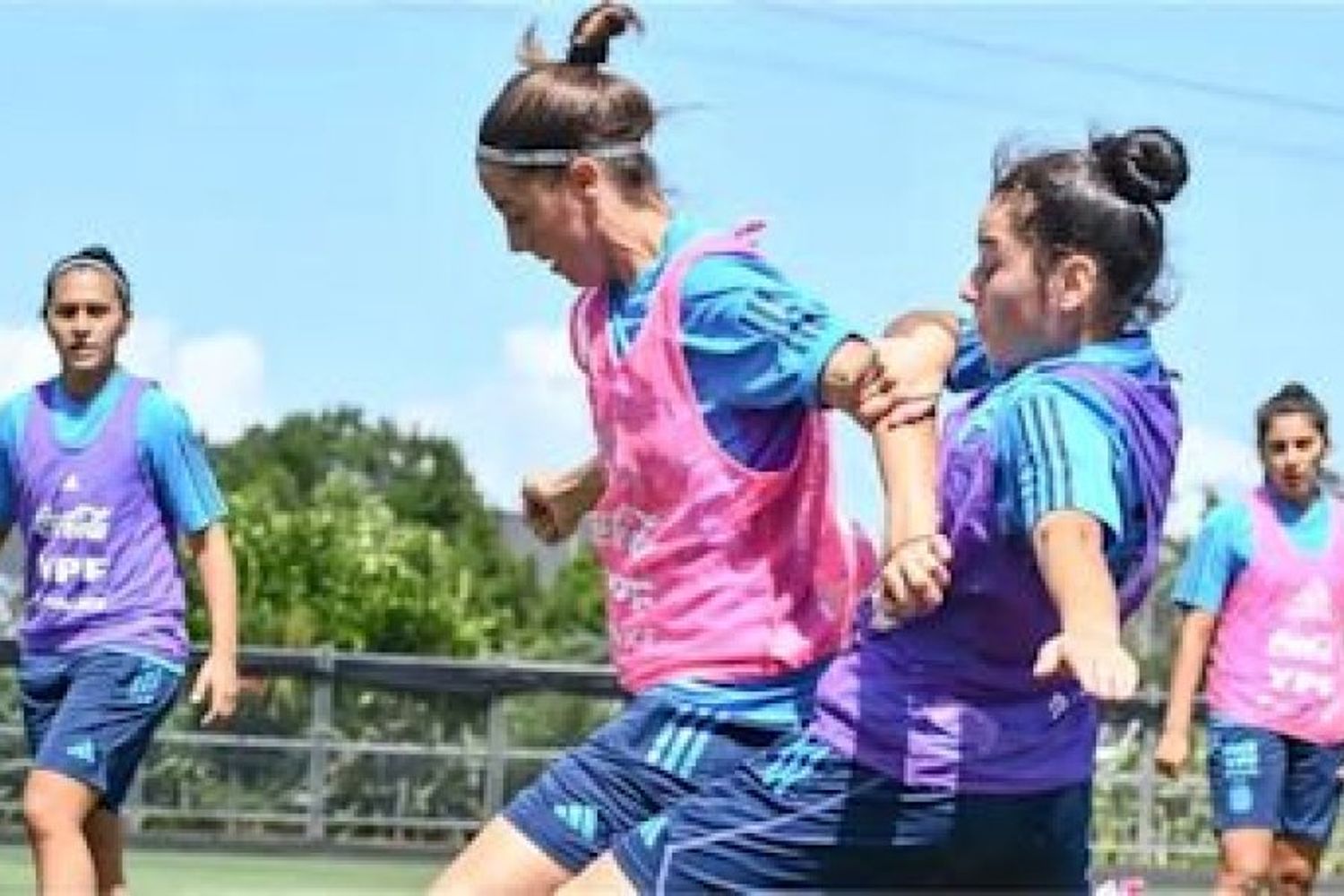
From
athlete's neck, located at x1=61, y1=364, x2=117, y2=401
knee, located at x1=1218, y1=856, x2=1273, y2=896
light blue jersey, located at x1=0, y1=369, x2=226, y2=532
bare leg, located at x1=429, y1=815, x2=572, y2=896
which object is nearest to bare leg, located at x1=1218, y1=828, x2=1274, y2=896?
knee, located at x1=1218, y1=856, x2=1273, y2=896

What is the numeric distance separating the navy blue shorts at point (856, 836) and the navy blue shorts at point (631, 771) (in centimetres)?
44

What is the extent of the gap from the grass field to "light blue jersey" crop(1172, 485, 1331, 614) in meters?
4.26

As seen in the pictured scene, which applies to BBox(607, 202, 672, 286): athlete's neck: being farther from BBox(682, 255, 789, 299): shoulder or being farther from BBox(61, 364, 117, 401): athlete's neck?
BBox(61, 364, 117, 401): athlete's neck

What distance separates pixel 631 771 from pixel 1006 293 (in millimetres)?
1074

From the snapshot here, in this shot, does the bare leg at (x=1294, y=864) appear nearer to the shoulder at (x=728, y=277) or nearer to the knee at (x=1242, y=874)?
the knee at (x=1242, y=874)

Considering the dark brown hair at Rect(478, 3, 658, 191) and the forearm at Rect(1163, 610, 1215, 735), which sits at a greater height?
the dark brown hair at Rect(478, 3, 658, 191)

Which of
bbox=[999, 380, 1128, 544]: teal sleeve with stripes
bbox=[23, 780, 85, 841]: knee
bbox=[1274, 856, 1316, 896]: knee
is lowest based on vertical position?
bbox=[1274, 856, 1316, 896]: knee

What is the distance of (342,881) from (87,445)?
20.5 feet

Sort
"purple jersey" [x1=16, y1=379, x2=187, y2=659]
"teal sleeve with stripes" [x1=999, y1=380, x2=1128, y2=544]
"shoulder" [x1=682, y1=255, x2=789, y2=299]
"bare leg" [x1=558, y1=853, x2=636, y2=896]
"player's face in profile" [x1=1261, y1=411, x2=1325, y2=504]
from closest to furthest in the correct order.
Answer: "teal sleeve with stripes" [x1=999, y1=380, x2=1128, y2=544]
"bare leg" [x1=558, y1=853, x2=636, y2=896]
"shoulder" [x1=682, y1=255, x2=789, y2=299]
"purple jersey" [x1=16, y1=379, x2=187, y2=659]
"player's face in profile" [x1=1261, y1=411, x2=1325, y2=504]

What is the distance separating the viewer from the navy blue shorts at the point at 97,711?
7734 mm

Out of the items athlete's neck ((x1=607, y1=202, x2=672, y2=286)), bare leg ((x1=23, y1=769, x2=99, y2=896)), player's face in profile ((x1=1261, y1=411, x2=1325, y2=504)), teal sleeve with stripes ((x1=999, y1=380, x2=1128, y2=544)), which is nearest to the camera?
teal sleeve with stripes ((x1=999, y1=380, x2=1128, y2=544))

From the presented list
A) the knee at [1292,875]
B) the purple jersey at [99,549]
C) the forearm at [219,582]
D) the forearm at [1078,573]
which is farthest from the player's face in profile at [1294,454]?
the forearm at [1078,573]

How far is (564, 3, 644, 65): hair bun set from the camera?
208 inches

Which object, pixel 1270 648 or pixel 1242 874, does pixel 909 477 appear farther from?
pixel 1242 874
